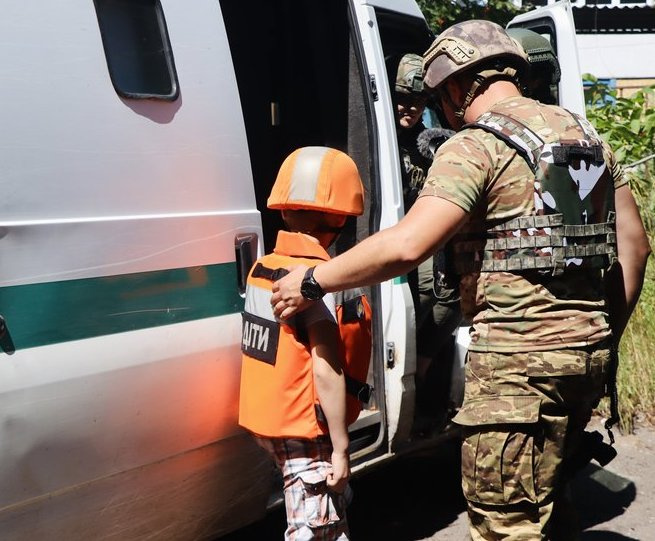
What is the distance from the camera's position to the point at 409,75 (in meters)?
4.10

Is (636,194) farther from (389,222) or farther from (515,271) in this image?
(515,271)

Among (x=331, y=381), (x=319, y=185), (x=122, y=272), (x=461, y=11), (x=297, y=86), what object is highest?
(x=461, y=11)

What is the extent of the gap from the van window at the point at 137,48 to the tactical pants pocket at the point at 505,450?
4.45ft

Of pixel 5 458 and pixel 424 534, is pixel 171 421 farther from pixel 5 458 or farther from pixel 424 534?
pixel 424 534

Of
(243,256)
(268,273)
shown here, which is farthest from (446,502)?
(268,273)

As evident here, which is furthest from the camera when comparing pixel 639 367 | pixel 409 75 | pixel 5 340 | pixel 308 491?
pixel 639 367

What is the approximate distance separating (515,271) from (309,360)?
2.13 feet

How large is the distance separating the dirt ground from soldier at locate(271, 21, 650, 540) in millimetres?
1593

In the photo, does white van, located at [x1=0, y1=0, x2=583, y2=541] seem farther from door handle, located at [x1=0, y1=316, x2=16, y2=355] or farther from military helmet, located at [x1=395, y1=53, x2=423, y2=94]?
military helmet, located at [x1=395, y1=53, x2=423, y2=94]

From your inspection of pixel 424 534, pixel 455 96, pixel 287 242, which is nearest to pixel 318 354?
pixel 287 242

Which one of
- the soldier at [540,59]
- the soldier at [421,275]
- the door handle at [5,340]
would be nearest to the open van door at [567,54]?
the soldier at [540,59]

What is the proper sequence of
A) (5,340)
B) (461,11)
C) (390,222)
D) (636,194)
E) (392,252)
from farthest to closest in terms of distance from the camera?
1. (461,11)
2. (636,194)
3. (390,222)
4. (392,252)
5. (5,340)

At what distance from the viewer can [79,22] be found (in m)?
2.40

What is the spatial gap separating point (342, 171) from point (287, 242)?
264 millimetres
